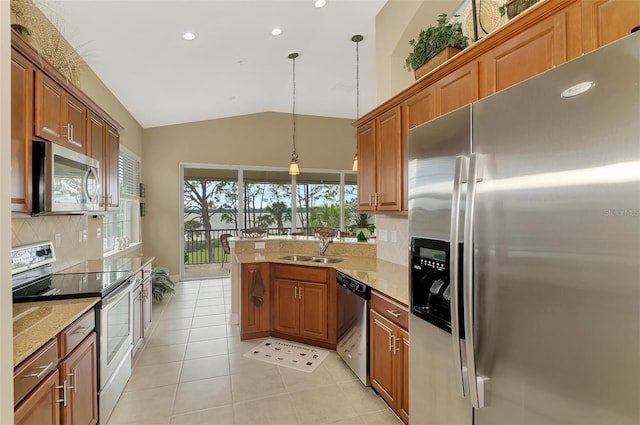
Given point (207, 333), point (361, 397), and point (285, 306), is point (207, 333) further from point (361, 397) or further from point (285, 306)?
point (361, 397)

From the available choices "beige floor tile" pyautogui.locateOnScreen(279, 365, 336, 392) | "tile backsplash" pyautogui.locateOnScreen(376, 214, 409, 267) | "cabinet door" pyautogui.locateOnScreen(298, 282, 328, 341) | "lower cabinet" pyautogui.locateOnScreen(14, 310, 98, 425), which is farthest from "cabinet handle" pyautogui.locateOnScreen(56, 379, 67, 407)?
"tile backsplash" pyautogui.locateOnScreen(376, 214, 409, 267)

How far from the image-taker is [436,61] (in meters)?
2.09

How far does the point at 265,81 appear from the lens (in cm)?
520

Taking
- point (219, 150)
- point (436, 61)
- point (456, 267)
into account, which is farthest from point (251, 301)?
point (219, 150)

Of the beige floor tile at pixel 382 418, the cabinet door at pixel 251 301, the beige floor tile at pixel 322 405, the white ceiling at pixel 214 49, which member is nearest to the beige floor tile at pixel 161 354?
the cabinet door at pixel 251 301

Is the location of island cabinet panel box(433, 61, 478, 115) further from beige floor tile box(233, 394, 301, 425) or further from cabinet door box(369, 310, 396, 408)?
beige floor tile box(233, 394, 301, 425)

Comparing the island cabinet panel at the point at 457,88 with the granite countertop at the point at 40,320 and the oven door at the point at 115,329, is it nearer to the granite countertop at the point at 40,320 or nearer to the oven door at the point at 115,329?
the granite countertop at the point at 40,320

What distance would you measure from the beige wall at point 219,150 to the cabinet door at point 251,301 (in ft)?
11.6

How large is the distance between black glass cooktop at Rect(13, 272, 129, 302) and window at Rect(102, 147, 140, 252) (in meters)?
2.32

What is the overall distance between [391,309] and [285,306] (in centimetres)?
159

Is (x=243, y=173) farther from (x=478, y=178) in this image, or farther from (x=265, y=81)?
(x=478, y=178)

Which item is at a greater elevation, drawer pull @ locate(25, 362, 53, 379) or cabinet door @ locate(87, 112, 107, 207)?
cabinet door @ locate(87, 112, 107, 207)

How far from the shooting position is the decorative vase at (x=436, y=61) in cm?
201

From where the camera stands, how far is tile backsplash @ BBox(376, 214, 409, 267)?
3015 millimetres
